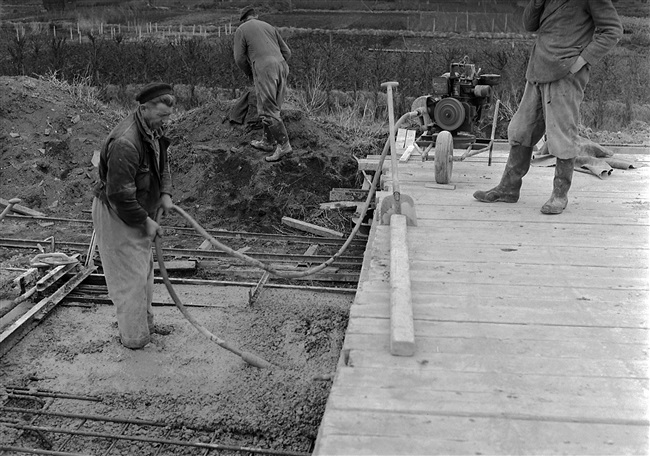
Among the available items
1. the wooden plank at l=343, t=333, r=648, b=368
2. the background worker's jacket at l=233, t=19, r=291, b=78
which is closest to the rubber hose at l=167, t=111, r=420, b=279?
the wooden plank at l=343, t=333, r=648, b=368

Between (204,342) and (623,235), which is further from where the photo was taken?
(204,342)

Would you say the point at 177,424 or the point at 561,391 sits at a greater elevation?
the point at 561,391

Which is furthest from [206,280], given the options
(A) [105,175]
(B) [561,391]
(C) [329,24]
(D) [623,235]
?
(C) [329,24]

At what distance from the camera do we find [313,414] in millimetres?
4227

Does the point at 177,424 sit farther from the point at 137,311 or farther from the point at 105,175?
the point at 105,175

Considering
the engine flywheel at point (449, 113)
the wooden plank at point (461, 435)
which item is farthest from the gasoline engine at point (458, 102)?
the wooden plank at point (461, 435)

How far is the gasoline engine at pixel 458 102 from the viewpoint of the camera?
7.82m

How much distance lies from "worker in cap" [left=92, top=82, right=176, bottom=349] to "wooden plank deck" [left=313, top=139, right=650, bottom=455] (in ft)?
4.95

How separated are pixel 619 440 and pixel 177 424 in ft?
8.61

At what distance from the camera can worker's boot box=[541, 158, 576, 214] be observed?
16.9ft

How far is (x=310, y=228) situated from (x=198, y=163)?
2134 mm

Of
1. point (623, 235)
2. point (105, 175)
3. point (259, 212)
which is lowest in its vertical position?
point (259, 212)

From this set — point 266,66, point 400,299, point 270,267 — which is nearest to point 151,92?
point 270,267

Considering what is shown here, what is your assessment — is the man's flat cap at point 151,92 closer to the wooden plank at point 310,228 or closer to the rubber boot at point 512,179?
the rubber boot at point 512,179
